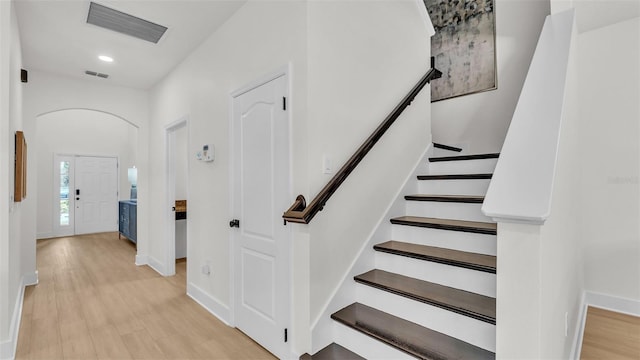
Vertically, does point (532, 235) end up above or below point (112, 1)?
below

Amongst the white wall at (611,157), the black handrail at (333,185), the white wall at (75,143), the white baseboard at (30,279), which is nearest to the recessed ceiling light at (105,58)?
the white baseboard at (30,279)

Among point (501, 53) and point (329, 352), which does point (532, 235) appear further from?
point (501, 53)

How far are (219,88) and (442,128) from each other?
286 cm

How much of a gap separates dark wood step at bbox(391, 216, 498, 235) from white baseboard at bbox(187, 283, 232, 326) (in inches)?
66.9

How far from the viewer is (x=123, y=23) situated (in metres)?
2.96

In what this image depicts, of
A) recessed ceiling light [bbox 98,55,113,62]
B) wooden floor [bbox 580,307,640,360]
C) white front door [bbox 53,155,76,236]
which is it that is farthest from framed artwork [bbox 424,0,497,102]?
white front door [bbox 53,155,76,236]

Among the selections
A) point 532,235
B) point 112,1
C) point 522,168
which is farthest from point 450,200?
point 112,1

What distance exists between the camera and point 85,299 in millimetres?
3432

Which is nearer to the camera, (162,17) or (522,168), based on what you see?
(522,168)

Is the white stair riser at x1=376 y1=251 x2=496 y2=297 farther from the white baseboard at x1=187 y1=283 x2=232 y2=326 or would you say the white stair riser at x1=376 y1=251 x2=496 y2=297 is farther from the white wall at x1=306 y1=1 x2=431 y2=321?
the white baseboard at x1=187 y1=283 x2=232 y2=326

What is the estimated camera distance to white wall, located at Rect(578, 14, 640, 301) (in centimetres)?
292

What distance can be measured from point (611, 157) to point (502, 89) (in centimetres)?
125

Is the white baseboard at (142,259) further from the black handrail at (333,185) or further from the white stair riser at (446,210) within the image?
the white stair riser at (446,210)

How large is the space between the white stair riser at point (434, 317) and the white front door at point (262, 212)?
1.94 ft
